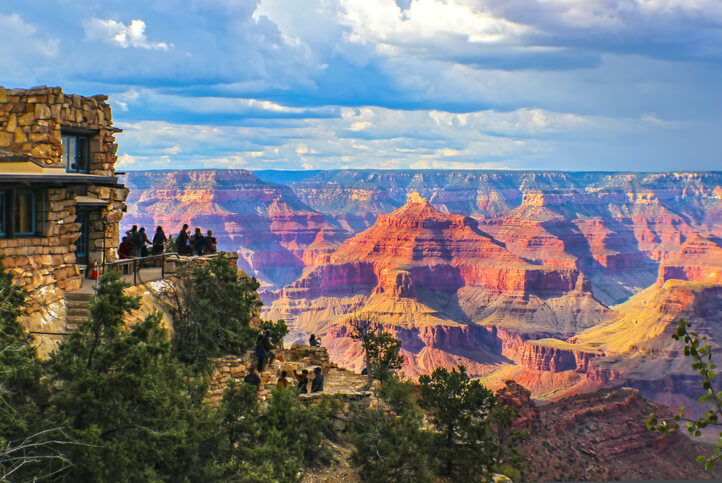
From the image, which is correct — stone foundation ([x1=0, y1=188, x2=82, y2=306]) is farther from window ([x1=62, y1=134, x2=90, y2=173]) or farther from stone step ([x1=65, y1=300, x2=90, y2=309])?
window ([x1=62, y1=134, x2=90, y2=173])

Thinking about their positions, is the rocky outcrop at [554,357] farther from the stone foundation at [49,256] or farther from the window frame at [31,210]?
the window frame at [31,210]

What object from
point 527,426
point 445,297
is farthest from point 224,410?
point 445,297

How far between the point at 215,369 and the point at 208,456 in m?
5.62

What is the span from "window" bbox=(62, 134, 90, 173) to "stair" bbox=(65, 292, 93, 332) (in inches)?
214

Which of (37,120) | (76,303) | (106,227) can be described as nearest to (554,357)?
(106,227)

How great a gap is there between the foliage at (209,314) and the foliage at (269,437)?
3.07m

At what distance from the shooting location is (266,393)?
22.8 metres

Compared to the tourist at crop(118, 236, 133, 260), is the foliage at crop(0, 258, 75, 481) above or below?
below

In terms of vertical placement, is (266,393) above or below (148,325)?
below

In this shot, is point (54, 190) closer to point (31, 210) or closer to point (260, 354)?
point (31, 210)

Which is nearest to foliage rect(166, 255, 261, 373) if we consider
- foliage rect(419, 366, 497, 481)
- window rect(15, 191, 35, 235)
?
window rect(15, 191, 35, 235)

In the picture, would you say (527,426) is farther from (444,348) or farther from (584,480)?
(444,348)

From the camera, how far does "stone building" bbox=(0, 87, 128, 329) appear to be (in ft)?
56.5

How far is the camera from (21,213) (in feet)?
57.9
